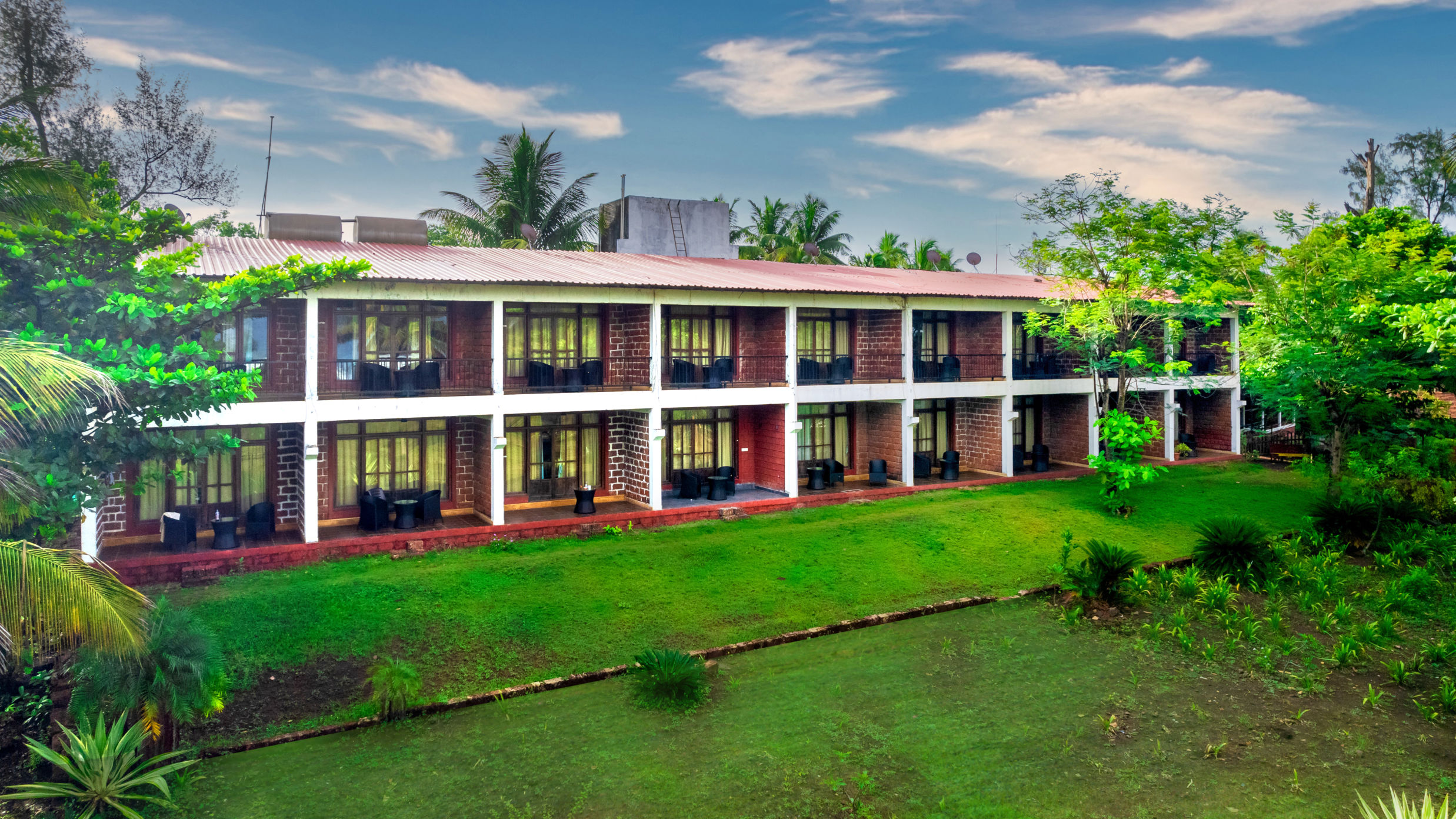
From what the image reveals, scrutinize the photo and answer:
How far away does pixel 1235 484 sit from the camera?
21203mm

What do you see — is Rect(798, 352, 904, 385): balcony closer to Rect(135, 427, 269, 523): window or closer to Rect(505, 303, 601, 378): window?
Rect(505, 303, 601, 378): window

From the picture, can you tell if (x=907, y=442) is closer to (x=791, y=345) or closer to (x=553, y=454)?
(x=791, y=345)

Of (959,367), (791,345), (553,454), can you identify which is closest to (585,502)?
(553,454)

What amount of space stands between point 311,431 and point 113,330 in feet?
16.8

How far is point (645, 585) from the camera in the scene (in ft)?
43.7

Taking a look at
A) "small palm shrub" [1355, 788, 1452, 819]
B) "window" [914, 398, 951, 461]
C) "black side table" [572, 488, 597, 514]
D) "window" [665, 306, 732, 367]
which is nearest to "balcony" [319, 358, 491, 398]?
"black side table" [572, 488, 597, 514]

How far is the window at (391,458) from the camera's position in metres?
16.8

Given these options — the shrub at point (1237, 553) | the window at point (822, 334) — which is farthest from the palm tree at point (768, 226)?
the shrub at point (1237, 553)

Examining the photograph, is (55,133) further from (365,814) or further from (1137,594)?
(1137,594)

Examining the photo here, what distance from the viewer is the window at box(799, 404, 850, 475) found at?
21.5 meters

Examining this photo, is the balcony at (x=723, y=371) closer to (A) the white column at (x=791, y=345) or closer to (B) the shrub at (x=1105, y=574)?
(A) the white column at (x=791, y=345)

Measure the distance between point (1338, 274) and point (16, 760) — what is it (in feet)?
69.4

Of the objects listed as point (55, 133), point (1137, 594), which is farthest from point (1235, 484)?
point (55, 133)

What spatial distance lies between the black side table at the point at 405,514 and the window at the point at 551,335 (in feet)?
Answer: 12.1
